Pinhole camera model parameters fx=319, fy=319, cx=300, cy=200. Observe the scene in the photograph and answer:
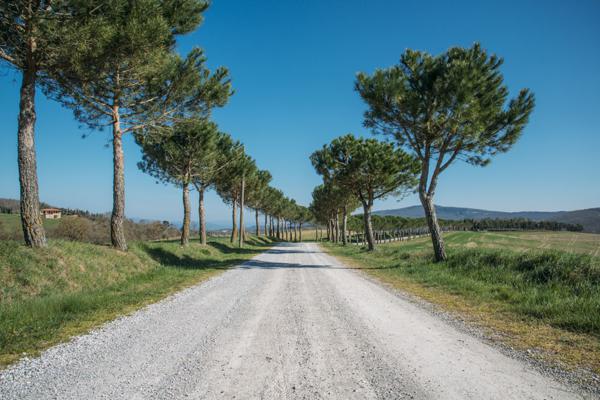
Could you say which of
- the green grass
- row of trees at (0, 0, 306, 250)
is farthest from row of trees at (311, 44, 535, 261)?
the green grass

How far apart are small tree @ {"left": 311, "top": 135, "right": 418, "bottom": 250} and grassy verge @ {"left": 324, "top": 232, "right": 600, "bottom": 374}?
47.7ft

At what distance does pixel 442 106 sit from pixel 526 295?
9445mm

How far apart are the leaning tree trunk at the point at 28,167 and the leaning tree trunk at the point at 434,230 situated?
1468 centimetres

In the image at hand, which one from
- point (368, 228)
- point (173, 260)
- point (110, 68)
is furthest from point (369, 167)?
point (110, 68)

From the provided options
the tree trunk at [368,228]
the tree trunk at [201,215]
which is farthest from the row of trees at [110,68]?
the tree trunk at [368,228]

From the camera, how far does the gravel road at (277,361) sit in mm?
3242

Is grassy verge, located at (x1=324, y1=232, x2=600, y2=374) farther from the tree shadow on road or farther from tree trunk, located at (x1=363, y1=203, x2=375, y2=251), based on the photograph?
tree trunk, located at (x1=363, y1=203, x2=375, y2=251)

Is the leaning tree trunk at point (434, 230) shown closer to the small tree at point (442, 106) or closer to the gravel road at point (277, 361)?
the small tree at point (442, 106)

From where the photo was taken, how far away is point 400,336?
198 inches

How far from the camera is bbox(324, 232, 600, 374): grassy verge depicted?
4.81 metres

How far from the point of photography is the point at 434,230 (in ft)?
49.3

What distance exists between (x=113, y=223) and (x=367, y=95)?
42.1ft

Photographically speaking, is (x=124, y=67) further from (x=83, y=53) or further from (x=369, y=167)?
(x=369, y=167)

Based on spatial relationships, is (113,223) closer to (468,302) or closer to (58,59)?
(58,59)
